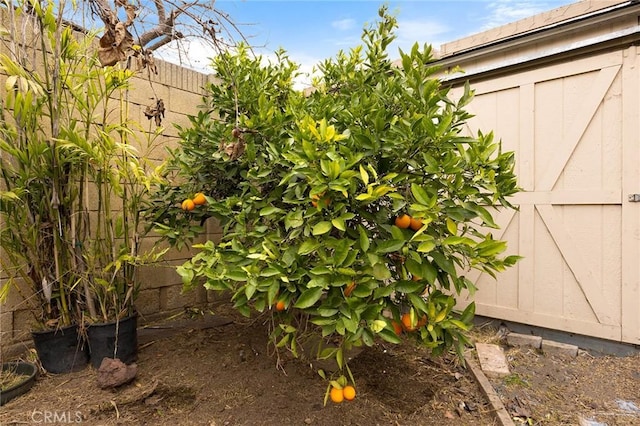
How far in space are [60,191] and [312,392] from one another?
1.91m

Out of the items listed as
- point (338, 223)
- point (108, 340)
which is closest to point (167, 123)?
point (108, 340)

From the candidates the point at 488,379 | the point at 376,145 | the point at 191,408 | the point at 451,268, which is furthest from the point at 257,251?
the point at 488,379

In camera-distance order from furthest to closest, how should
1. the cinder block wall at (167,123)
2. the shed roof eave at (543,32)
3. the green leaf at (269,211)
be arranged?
1. the cinder block wall at (167,123)
2. the shed roof eave at (543,32)
3. the green leaf at (269,211)

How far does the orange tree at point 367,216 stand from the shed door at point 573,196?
4.65 feet

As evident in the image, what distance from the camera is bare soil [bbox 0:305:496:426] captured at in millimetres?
1891

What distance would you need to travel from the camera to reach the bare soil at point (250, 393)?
74.4 inches

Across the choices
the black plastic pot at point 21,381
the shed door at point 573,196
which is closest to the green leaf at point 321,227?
the black plastic pot at point 21,381

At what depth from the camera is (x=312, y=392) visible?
2113 millimetres

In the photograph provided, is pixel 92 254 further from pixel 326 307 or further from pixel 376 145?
pixel 376 145

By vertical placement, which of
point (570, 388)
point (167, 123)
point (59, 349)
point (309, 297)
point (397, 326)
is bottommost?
point (570, 388)

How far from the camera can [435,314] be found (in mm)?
1536

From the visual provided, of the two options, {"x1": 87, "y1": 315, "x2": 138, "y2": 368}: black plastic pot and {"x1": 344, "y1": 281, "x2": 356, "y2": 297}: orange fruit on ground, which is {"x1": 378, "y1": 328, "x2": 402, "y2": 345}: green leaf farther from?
{"x1": 87, "y1": 315, "x2": 138, "y2": 368}: black plastic pot

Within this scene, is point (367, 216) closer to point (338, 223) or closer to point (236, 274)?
point (338, 223)

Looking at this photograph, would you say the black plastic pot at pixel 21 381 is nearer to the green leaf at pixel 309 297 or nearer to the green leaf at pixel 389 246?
the green leaf at pixel 309 297
